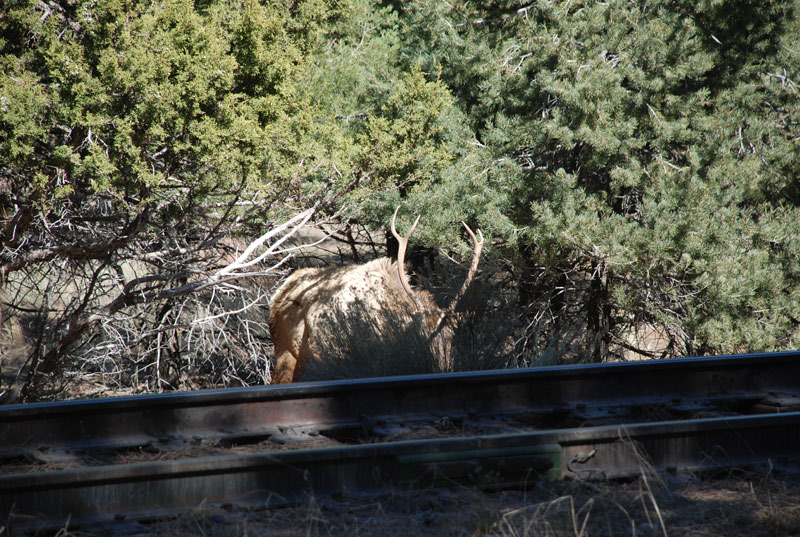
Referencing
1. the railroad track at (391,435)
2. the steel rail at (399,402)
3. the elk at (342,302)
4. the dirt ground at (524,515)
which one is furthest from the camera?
→ the elk at (342,302)

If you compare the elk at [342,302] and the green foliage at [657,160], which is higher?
the green foliage at [657,160]

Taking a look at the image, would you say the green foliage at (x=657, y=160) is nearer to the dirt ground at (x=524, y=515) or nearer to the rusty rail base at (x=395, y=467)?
the rusty rail base at (x=395, y=467)

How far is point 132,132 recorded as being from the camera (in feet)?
25.8

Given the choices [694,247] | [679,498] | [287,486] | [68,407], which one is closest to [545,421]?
[679,498]

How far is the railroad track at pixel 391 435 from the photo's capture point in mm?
2877

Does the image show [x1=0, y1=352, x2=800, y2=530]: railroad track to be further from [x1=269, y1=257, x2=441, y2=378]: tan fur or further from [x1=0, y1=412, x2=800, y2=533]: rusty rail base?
[x1=269, y1=257, x2=441, y2=378]: tan fur

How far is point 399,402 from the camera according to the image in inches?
169

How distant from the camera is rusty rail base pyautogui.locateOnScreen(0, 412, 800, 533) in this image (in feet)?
9.10

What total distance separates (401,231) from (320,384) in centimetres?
861

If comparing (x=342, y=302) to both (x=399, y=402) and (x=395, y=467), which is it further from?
(x=395, y=467)

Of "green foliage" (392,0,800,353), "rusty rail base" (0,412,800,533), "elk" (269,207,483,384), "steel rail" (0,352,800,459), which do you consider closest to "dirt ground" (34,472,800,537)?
"rusty rail base" (0,412,800,533)

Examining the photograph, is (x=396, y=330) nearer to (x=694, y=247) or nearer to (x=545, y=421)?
(x=545, y=421)

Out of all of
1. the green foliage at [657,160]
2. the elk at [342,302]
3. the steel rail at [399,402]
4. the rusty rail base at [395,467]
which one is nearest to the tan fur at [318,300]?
the elk at [342,302]

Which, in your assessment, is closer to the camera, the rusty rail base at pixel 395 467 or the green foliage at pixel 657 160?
the rusty rail base at pixel 395 467
